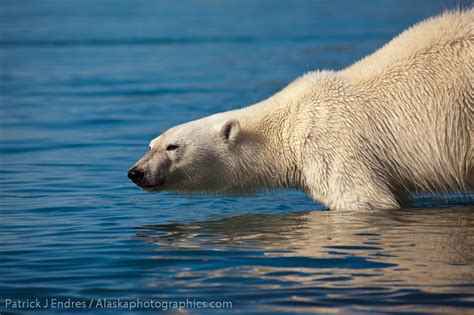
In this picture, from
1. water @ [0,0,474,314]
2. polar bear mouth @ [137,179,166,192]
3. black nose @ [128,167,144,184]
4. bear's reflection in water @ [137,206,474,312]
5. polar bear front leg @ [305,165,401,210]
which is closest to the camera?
bear's reflection in water @ [137,206,474,312]

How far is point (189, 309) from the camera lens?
235 inches

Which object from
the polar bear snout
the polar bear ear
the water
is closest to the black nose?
the polar bear snout

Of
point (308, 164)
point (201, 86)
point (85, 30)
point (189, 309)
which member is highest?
point (85, 30)

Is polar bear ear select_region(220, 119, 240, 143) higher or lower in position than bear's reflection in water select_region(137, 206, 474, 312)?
higher

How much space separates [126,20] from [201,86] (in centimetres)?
1530

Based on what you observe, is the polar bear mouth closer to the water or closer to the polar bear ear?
the water

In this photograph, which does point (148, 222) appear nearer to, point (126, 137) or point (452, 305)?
point (452, 305)

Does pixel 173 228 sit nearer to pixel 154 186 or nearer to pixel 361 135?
pixel 154 186

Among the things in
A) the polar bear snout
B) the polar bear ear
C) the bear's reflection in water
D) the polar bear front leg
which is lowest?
the bear's reflection in water

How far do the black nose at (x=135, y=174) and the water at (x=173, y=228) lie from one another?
0.40 meters

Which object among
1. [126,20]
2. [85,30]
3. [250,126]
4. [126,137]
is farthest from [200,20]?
[250,126]

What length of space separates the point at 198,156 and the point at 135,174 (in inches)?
22.4

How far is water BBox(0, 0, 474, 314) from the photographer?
625cm

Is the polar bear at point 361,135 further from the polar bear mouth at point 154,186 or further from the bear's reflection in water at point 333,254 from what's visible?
the bear's reflection in water at point 333,254
